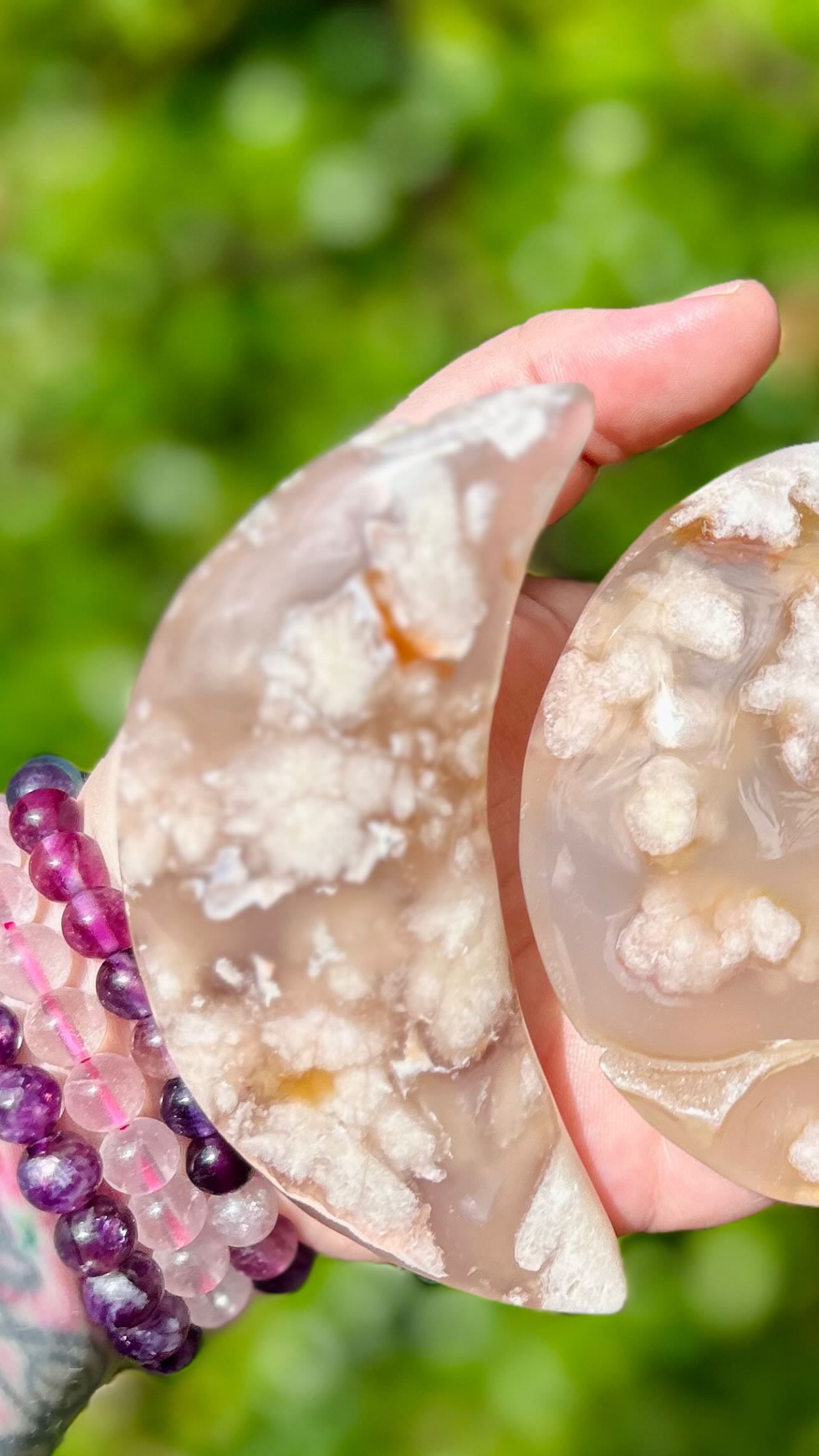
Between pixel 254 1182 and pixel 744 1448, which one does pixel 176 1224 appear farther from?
pixel 744 1448

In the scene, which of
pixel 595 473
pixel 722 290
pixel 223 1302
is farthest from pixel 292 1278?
pixel 722 290

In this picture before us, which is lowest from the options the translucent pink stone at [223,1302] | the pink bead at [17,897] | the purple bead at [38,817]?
the translucent pink stone at [223,1302]

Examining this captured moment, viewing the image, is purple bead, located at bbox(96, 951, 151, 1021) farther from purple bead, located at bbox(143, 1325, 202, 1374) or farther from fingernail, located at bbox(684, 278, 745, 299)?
fingernail, located at bbox(684, 278, 745, 299)

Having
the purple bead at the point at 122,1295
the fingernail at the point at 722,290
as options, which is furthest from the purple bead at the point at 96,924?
the fingernail at the point at 722,290

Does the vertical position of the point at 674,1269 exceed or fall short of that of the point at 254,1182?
it falls short

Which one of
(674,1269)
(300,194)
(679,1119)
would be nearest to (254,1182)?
(679,1119)

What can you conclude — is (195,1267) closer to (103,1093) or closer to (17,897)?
(103,1093)

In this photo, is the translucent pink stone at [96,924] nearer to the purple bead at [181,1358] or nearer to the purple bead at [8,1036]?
the purple bead at [8,1036]
